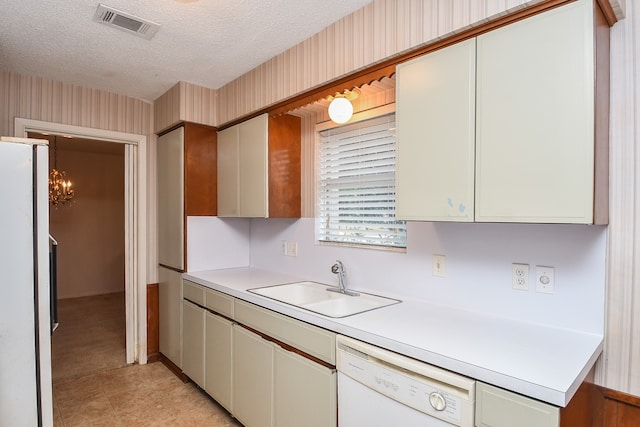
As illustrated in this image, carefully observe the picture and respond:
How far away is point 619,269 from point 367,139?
148 centimetres

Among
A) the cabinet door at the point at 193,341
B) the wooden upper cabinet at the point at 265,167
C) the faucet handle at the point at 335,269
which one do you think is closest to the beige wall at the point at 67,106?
the wooden upper cabinet at the point at 265,167

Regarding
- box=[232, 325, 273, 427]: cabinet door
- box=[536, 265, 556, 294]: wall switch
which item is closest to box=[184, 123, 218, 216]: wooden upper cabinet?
box=[232, 325, 273, 427]: cabinet door

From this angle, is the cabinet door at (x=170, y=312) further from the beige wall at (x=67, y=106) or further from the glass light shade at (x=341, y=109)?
the glass light shade at (x=341, y=109)

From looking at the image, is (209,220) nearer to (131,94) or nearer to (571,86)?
(131,94)

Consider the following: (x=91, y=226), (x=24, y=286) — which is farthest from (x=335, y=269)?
(x=91, y=226)

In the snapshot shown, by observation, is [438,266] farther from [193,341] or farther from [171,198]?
[171,198]

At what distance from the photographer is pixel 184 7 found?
1.90 metres

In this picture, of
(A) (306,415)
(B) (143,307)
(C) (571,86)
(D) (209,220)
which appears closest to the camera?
(C) (571,86)

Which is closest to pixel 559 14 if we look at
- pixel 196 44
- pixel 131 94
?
pixel 196 44

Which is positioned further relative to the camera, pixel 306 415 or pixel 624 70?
pixel 306 415

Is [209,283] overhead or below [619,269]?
below

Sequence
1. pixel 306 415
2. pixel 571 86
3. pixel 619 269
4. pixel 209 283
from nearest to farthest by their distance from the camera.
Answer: pixel 571 86 → pixel 619 269 → pixel 306 415 → pixel 209 283

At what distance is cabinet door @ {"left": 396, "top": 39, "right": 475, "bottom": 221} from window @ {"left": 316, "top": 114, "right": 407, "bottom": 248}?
495 mm

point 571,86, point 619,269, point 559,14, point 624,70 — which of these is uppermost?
point 559,14
